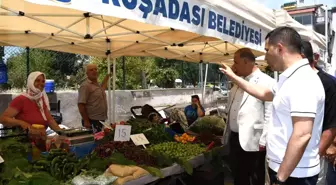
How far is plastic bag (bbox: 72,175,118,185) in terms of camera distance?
2475mm

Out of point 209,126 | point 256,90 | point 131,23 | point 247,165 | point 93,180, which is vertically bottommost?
point 247,165

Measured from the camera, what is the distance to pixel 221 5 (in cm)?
323

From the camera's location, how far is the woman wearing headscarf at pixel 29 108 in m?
3.72

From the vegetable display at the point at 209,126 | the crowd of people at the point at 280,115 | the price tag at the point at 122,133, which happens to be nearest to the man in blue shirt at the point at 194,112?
the vegetable display at the point at 209,126

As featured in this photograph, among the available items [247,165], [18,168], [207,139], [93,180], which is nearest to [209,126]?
[207,139]

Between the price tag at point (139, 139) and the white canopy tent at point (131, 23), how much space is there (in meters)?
1.22

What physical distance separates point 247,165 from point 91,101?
2706mm

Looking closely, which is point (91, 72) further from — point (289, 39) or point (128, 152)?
point (289, 39)

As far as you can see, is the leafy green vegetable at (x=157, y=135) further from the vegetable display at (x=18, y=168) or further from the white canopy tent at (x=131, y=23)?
the vegetable display at (x=18, y=168)

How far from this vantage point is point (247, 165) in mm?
3705

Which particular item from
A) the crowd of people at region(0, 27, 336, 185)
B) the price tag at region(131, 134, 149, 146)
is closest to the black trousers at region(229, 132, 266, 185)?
the crowd of people at region(0, 27, 336, 185)

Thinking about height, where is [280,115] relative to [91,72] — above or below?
below

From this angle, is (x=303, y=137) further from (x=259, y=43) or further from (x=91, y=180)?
(x=259, y=43)

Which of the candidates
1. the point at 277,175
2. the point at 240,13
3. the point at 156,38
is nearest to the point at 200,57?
the point at 156,38
